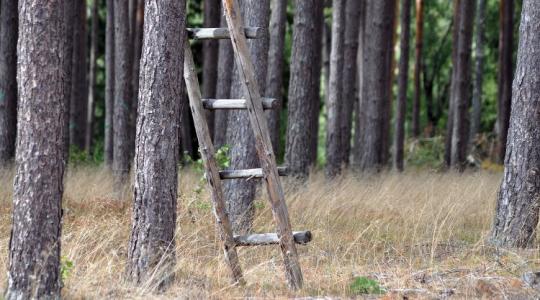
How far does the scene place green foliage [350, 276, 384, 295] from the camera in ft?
25.5

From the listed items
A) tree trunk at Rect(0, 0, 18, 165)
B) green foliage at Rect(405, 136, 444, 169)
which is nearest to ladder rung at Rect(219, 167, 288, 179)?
tree trunk at Rect(0, 0, 18, 165)

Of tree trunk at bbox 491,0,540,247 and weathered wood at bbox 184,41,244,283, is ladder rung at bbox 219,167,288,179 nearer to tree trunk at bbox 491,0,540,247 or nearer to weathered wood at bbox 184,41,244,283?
weathered wood at bbox 184,41,244,283

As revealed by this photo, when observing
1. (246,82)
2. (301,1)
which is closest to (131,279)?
(246,82)

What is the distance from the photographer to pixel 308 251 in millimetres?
9664

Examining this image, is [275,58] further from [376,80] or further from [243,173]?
[243,173]

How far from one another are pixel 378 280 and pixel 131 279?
86.9 inches

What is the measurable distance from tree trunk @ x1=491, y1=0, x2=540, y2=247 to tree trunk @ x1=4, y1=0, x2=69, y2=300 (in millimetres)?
5328

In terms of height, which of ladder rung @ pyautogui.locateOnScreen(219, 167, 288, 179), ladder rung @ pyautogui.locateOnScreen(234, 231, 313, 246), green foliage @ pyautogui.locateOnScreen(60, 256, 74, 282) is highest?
ladder rung @ pyautogui.locateOnScreen(219, 167, 288, 179)

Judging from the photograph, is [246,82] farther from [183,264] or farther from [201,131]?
[183,264]

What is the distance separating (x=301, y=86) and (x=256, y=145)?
7.67m

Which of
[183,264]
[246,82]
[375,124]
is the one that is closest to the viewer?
[246,82]

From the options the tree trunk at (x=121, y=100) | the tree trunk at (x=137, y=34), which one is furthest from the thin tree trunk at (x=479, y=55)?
the tree trunk at (x=121, y=100)

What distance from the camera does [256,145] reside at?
746 centimetres

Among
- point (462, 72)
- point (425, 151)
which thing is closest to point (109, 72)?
point (462, 72)
